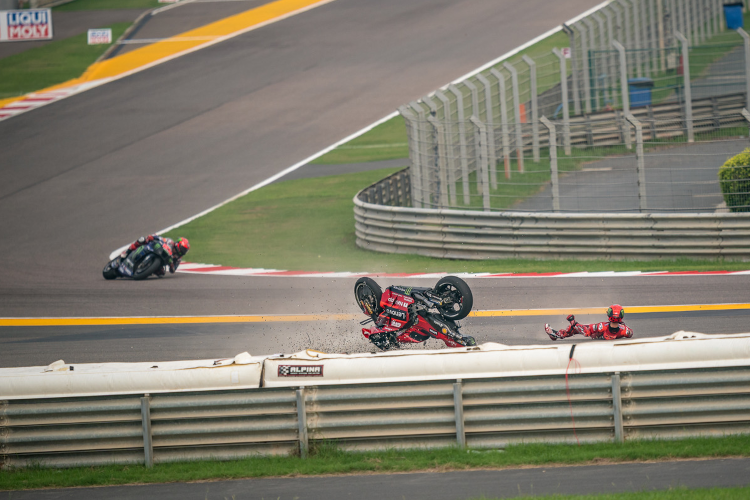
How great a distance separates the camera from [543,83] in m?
22.8

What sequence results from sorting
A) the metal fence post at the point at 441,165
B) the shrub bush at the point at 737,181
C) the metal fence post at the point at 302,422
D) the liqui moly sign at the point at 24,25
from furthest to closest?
the liqui moly sign at the point at 24,25 → the metal fence post at the point at 441,165 → the shrub bush at the point at 737,181 → the metal fence post at the point at 302,422

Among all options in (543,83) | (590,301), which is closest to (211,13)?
(543,83)

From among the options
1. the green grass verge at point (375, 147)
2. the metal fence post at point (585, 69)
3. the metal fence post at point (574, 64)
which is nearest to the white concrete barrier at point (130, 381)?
the metal fence post at point (574, 64)

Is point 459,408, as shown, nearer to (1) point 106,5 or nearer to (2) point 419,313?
(2) point 419,313

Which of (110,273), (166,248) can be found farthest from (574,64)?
(110,273)

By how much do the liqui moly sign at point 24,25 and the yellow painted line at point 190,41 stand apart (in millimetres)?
2328

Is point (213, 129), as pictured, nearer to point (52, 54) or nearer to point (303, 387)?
point (52, 54)

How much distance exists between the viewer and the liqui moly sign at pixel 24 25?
35375 millimetres

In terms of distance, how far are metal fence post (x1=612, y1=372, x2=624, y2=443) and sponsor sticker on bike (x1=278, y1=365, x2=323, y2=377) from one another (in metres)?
2.57

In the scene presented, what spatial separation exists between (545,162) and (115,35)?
91.1 ft

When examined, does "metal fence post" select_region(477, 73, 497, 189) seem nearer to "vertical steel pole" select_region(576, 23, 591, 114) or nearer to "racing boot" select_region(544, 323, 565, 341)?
"vertical steel pole" select_region(576, 23, 591, 114)

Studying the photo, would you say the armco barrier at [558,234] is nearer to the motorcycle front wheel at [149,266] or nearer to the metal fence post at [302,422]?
the motorcycle front wheel at [149,266]

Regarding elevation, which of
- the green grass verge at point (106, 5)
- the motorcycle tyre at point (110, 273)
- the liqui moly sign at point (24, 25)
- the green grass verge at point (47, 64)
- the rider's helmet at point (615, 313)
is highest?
the green grass verge at point (106, 5)

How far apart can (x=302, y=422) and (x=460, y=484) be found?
154cm
